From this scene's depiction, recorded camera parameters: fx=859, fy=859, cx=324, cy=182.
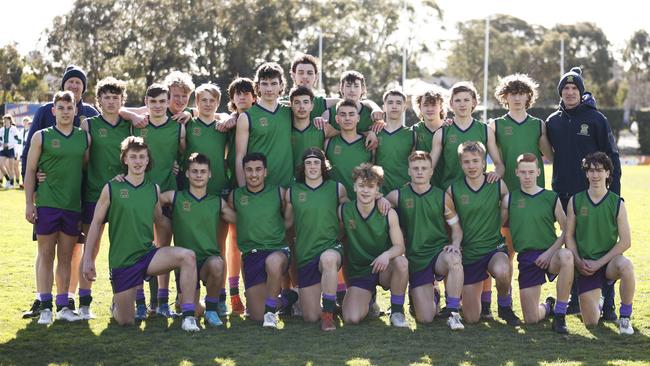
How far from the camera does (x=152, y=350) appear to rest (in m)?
5.49

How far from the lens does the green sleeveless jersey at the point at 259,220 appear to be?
21.4ft

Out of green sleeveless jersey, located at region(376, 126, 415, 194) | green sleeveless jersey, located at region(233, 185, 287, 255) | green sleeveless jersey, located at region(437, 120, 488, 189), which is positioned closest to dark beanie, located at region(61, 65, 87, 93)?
green sleeveless jersey, located at region(233, 185, 287, 255)

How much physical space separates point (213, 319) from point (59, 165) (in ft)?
5.40

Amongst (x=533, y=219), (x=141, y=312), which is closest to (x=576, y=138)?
(x=533, y=219)

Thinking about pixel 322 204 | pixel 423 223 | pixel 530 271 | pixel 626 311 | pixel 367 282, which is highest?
pixel 322 204

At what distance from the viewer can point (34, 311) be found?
6578 millimetres

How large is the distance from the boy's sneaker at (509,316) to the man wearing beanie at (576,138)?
601mm

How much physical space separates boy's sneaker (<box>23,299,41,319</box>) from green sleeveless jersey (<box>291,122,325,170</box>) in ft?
7.46

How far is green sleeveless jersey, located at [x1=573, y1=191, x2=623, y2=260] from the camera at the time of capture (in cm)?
622

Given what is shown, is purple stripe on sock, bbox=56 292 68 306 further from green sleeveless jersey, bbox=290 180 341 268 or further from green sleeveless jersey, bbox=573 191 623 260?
green sleeveless jersey, bbox=573 191 623 260

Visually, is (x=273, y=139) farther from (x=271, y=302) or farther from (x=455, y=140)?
(x=455, y=140)

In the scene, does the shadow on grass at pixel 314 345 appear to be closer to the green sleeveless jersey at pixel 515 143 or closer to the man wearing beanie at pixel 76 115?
the man wearing beanie at pixel 76 115

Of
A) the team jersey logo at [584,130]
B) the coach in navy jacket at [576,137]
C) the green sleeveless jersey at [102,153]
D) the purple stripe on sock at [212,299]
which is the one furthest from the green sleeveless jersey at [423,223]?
the green sleeveless jersey at [102,153]

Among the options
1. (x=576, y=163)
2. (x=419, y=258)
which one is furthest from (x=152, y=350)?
(x=576, y=163)
